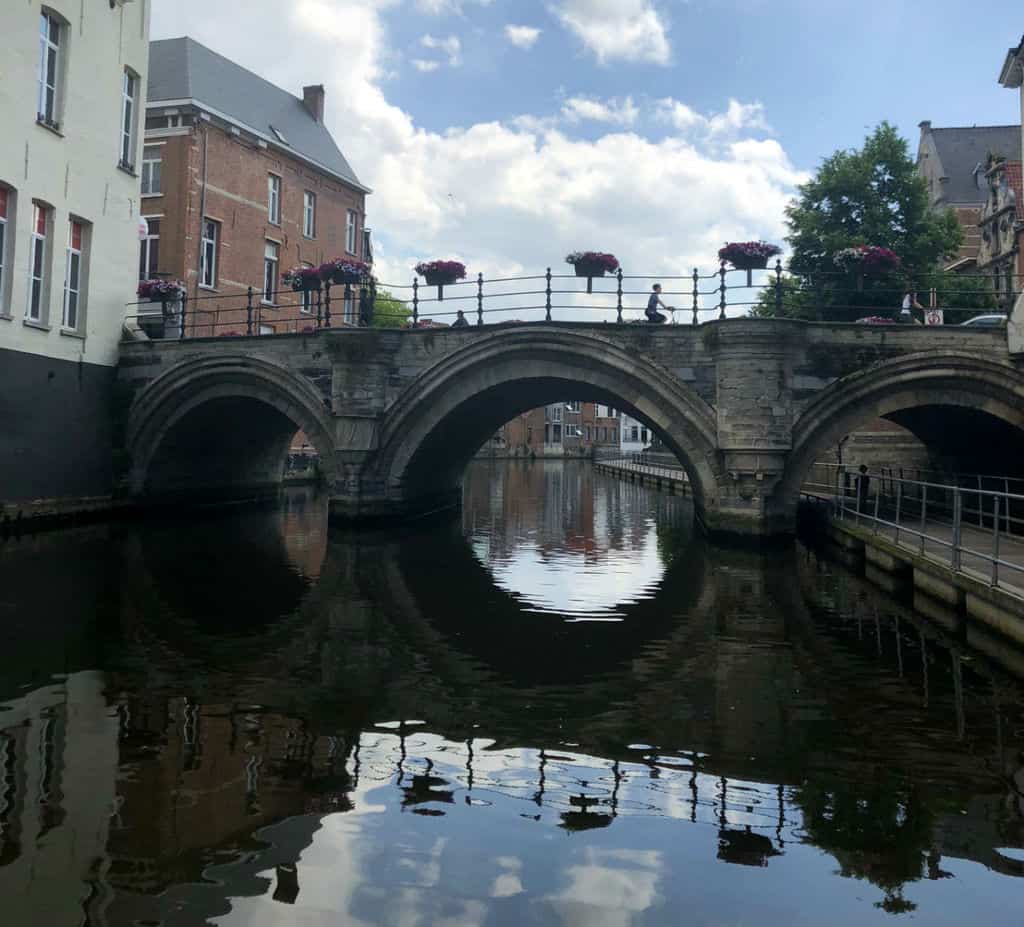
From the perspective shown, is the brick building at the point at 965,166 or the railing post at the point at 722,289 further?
the brick building at the point at 965,166

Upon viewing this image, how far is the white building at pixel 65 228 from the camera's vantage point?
17125 mm

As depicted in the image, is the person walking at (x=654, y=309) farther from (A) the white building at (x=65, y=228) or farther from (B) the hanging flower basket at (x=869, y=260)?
(A) the white building at (x=65, y=228)

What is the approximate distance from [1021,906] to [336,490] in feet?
55.1

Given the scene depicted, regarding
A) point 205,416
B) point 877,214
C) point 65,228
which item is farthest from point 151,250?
point 877,214

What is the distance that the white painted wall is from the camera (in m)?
16.9

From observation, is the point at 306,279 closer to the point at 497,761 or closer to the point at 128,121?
the point at 128,121

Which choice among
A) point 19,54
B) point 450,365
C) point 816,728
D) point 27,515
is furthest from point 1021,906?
point 19,54

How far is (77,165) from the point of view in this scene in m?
18.9

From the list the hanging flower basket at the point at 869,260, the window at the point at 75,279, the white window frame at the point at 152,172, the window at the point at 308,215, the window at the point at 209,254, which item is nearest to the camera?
the hanging flower basket at the point at 869,260

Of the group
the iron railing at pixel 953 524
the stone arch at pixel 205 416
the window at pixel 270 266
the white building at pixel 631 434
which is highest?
the window at pixel 270 266

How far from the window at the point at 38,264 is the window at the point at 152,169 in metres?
10.0

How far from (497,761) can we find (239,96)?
3112 centimetres

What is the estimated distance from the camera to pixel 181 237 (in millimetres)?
27172

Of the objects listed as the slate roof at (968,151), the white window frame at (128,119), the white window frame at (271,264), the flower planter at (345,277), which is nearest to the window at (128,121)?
the white window frame at (128,119)
